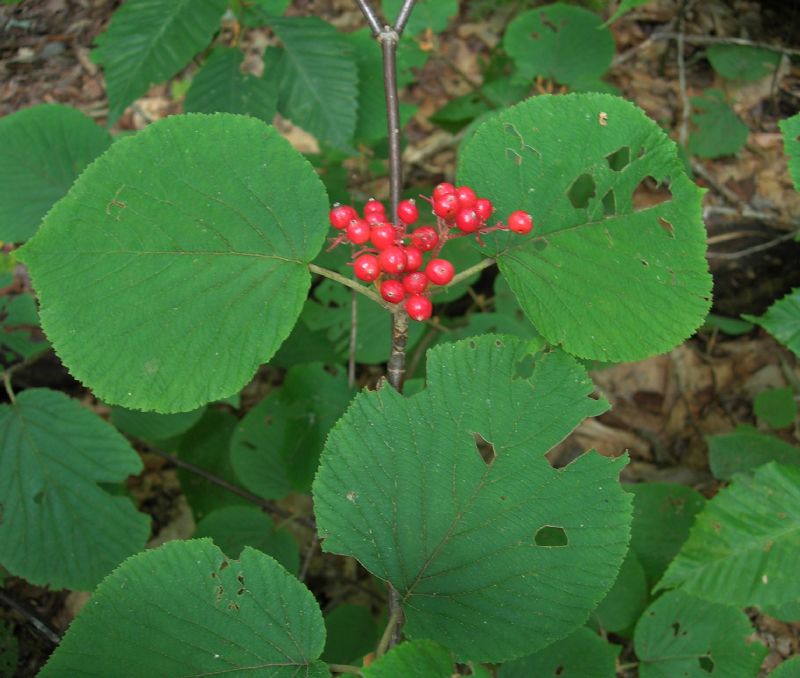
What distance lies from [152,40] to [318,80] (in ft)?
1.96

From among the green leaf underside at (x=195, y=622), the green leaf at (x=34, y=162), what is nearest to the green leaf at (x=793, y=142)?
the green leaf underside at (x=195, y=622)

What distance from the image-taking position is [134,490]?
350 cm

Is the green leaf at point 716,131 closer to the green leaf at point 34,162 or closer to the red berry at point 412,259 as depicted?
the red berry at point 412,259

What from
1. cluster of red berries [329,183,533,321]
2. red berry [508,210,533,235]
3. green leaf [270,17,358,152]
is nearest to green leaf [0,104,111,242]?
green leaf [270,17,358,152]

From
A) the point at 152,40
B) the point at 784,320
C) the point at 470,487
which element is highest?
the point at 152,40

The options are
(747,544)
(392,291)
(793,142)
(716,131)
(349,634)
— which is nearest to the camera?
(392,291)

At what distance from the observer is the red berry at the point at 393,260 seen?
1254 millimetres

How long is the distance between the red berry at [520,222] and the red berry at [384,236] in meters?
0.23

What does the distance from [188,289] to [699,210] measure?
3.35 ft

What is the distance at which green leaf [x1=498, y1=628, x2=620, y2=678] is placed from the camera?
1837 millimetres

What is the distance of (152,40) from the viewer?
7.20 ft

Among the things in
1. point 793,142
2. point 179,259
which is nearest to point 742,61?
point 793,142

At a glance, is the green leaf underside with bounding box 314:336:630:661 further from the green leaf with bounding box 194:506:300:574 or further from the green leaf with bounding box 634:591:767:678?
the green leaf with bounding box 194:506:300:574

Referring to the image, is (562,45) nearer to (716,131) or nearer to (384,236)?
(716,131)
